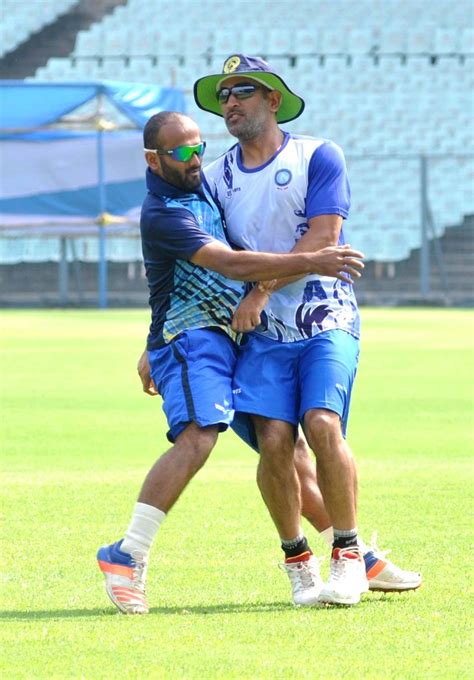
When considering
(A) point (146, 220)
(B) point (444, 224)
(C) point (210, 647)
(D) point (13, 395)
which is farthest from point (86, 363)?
(B) point (444, 224)

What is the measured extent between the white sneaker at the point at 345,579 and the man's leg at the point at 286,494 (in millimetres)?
132

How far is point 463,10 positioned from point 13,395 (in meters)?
25.9

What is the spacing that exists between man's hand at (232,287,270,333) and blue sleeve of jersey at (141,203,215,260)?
0.26 meters

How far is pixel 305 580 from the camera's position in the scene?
19.5ft

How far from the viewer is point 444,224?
32.0 metres

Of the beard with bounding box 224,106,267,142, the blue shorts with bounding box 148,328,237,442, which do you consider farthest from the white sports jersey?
the blue shorts with bounding box 148,328,237,442

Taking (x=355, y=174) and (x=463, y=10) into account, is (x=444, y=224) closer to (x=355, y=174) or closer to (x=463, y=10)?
(x=355, y=174)

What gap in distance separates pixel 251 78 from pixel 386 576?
1.95 meters

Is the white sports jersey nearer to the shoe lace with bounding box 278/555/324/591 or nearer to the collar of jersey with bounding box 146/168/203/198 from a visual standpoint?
the collar of jersey with bounding box 146/168/203/198

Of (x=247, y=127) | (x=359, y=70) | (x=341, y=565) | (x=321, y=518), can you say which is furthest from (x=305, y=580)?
(x=359, y=70)

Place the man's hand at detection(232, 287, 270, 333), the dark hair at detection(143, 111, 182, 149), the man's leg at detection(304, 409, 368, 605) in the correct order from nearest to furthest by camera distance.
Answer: the man's leg at detection(304, 409, 368, 605) → the man's hand at detection(232, 287, 270, 333) → the dark hair at detection(143, 111, 182, 149)

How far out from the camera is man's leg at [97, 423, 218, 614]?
19.3ft

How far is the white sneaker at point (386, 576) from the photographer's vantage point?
5977 mm

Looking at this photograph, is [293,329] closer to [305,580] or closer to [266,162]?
[266,162]
